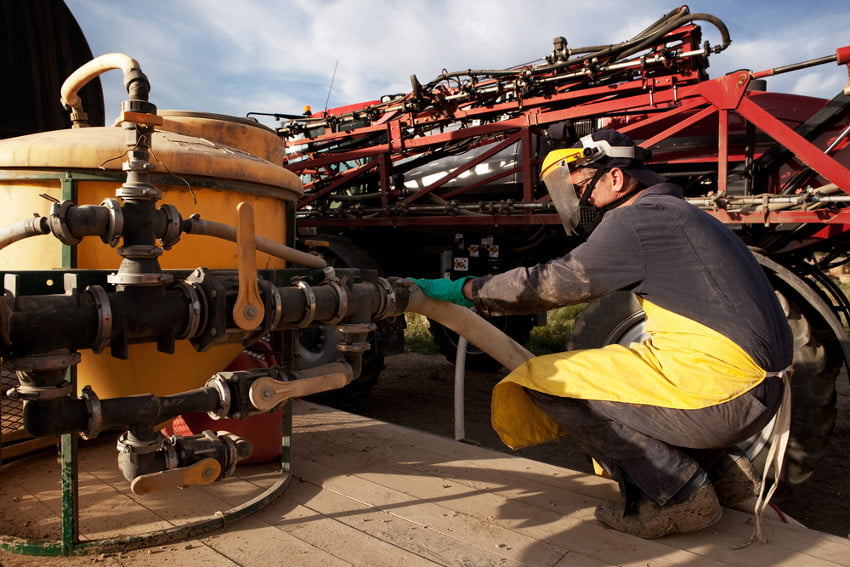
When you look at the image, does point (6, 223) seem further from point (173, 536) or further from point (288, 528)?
point (288, 528)

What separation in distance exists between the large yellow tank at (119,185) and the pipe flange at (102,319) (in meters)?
0.45

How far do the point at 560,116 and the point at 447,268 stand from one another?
1.59 metres

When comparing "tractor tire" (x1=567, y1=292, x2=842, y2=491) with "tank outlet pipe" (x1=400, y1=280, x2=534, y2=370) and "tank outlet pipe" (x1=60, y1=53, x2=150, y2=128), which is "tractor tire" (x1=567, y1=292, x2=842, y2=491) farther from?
"tank outlet pipe" (x1=60, y1=53, x2=150, y2=128)

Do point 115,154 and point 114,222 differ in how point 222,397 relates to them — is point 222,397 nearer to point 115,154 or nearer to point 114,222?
point 114,222

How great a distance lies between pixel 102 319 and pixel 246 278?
14.0 inches

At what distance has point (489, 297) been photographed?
221 cm

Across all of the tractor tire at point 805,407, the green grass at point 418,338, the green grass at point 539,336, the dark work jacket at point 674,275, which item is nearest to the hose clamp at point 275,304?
the dark work jacket at point 674,275

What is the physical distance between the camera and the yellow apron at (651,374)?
1.92 metres

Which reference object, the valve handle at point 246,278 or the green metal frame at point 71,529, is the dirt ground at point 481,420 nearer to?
the green metal frame at point 71,529

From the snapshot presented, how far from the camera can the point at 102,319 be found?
1.46m

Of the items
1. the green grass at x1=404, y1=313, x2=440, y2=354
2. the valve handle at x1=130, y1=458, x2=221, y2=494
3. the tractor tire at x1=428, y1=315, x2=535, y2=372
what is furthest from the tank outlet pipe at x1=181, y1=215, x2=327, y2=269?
the green grass at x1=404, y1=313, x2=440, y2=354

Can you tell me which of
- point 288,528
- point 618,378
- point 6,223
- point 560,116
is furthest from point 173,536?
point 560,116

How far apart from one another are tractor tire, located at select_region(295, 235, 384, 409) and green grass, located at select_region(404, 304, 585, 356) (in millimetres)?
2192

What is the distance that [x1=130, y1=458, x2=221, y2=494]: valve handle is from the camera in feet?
5.02
